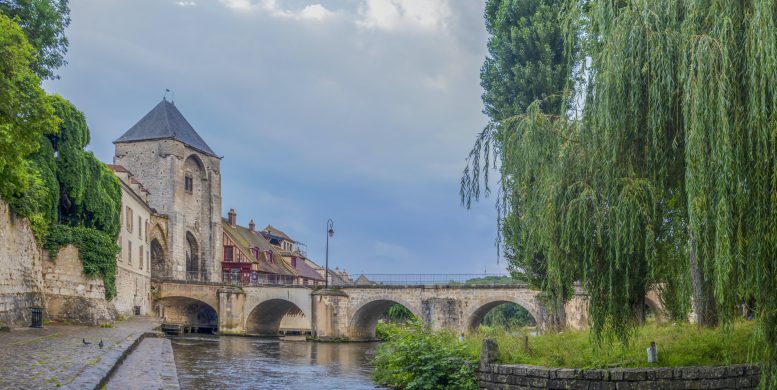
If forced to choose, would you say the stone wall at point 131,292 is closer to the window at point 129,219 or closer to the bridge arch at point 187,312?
the window at point 129,219

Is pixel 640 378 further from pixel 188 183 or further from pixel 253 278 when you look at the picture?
pixel 188 183

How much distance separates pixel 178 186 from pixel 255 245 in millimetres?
9584

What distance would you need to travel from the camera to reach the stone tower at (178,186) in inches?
1909

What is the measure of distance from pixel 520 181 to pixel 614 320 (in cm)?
226

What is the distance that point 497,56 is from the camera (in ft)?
67.4

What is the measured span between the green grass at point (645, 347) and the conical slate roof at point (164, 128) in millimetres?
41884

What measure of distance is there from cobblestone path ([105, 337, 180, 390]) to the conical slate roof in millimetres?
38893

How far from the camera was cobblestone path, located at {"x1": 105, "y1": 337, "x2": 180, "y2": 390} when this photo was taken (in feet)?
27.9

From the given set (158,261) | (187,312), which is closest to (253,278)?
(187,312)

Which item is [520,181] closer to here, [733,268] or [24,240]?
[733,268]

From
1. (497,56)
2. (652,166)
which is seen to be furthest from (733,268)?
(497,56)

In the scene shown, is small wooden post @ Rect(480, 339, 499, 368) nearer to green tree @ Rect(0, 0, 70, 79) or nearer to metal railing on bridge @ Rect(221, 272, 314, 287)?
green tree @ Rect(0, 0, 70, 79)

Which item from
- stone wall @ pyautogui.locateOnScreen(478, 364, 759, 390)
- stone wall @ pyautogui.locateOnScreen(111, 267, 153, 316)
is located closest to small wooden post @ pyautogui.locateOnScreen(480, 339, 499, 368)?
stone wall @ pyautogui.locateOnScreen(478, 364, 759, 390)

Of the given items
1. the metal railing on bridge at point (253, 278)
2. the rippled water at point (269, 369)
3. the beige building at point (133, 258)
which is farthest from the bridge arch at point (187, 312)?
the rippled water at point (269, 369)
